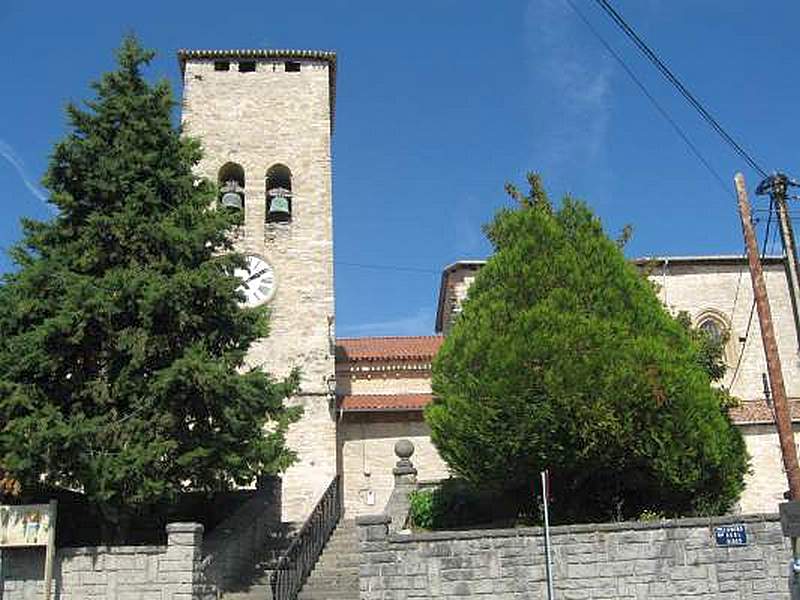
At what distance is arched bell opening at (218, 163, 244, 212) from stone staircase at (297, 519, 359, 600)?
30.0 feet

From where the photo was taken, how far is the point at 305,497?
18.8 m

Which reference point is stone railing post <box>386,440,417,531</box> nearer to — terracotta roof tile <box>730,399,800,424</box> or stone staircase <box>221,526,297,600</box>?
stone staircase <box>221,526,297,600</box>

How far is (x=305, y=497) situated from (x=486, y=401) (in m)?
7.46

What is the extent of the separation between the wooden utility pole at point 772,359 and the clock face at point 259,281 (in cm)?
1184

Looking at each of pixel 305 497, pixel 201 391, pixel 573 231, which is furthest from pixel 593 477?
pixel 305 497

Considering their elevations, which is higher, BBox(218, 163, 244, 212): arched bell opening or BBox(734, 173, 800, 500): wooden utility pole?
BBox(218, 163, 244, 212): arched bell opening

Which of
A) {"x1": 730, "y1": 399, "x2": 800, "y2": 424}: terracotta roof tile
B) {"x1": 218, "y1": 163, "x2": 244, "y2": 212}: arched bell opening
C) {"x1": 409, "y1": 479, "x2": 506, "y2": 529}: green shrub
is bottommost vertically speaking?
{"x1": 409, "y1": 479, "x2": 506, "y2": 529}: green shrub

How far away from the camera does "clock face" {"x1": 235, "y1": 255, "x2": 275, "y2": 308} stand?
20844 millimetres

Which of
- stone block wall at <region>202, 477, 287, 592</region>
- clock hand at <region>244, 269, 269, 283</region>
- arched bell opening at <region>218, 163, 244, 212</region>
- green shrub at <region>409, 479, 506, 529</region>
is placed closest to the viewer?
stone block wall at <region>202, 477, 287, 592</region>

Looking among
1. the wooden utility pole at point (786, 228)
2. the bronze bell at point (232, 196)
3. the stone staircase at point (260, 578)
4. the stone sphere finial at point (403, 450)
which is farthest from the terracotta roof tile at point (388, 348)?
the wooden utility pole at point (786, 228)

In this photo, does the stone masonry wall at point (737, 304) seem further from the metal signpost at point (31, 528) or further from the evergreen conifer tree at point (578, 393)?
the metal signpost at point (31, 528)

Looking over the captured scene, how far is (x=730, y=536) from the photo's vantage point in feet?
37.1

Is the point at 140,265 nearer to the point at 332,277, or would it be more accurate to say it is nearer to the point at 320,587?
the point at 320,587

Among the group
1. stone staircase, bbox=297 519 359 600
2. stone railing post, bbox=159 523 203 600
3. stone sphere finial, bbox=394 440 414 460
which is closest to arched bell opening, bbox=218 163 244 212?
stone sphere finial, bbox=394 440 414 460
